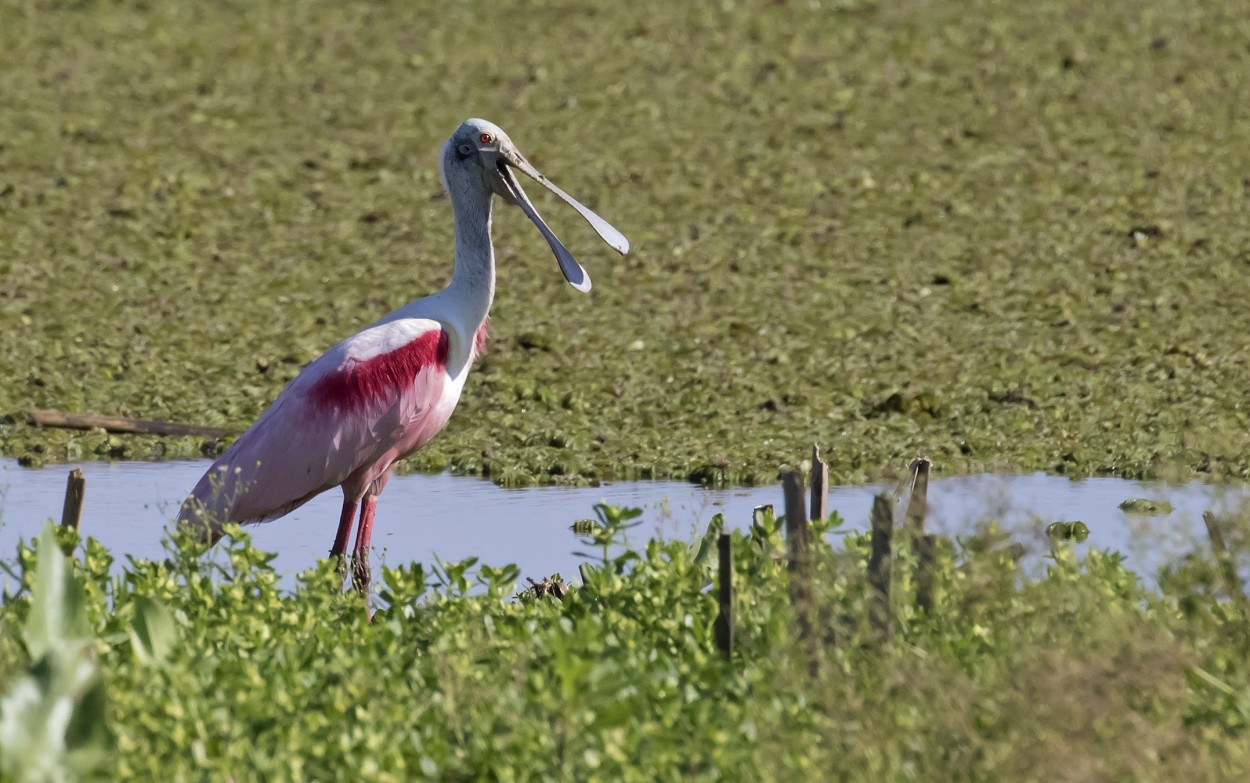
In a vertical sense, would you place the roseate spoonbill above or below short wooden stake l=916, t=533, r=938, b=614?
above

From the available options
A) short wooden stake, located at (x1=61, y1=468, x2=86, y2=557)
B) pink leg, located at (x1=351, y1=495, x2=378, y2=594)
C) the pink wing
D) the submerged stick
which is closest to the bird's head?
the pink wing

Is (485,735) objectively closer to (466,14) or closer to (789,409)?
(789,409)

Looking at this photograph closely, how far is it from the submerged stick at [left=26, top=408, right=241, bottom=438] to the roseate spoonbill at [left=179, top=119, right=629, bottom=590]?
2.51 metres

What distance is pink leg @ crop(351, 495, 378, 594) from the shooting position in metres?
7.47

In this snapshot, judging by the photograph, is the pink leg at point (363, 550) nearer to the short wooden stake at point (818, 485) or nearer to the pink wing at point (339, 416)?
the pink wing at point (339, 416)

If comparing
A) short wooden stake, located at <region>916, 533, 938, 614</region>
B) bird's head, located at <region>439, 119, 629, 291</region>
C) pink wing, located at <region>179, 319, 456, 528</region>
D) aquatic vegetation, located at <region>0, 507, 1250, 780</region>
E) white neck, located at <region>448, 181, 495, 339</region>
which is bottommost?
aquatic vegetation, located at <region>0, 507, 1250, 780</region>

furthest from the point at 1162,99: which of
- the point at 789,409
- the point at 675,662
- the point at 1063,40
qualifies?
the point at 675,662

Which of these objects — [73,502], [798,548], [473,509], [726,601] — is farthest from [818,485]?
[473,509]

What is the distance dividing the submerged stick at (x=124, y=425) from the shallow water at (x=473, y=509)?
0.32 metres

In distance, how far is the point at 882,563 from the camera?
17.2ft

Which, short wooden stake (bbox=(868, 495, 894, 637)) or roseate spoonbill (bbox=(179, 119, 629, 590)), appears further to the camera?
roseate spoonbill (bbox=(179, 119, 629, 590))

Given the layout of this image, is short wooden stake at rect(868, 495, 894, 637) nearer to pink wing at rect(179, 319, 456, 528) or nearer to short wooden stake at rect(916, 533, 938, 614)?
short wooden stake at rect(916, 533, 938, 614)

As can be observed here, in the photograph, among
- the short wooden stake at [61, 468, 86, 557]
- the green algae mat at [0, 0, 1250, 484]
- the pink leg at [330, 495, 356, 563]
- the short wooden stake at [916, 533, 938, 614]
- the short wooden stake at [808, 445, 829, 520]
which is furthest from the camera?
the green algae mat at [0, 0, 1250, 484]

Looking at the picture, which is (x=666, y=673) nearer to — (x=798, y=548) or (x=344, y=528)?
(x=798, y=548)
